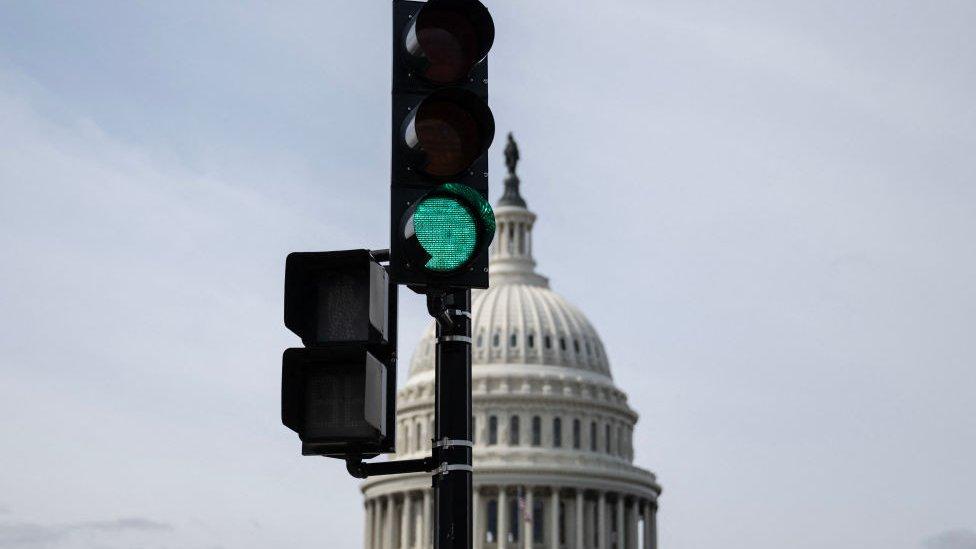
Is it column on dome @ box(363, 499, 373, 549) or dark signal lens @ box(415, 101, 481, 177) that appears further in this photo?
column on dome @ box(363, 499, 373, 549)

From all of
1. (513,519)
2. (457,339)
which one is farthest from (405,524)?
(457,339)

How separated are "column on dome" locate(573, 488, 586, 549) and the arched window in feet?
20.7

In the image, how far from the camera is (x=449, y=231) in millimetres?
8367

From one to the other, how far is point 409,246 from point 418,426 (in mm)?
123658

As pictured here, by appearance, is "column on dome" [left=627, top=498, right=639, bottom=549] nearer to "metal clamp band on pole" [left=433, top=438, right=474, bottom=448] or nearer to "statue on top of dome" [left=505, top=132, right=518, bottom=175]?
"statue on top of dome" [left=505, top=132, right=518, bottom=175]

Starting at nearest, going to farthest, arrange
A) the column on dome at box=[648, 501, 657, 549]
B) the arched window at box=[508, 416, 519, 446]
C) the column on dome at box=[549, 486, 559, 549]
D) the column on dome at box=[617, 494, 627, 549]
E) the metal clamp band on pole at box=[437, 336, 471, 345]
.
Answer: the metal clamp band on pole at box=[437, 336, 471, 345] < the column on dome at box=[549, 486, 559, 549] < the arched window at box=[508, 416, 519, 446] < the column on dome at box=[617, 494, 627, 549] < the column on dome at box=[648, 501, 657, 549]

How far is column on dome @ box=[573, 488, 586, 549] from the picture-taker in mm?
130500

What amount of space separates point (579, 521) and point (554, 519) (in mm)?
2396

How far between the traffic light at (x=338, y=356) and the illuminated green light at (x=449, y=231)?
0.58 m

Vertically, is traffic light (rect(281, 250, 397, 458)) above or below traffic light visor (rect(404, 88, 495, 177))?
below

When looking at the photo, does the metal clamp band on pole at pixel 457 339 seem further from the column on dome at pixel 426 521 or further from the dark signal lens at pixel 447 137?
the column on dome at pixel 426 521

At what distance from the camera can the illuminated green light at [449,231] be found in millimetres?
8352

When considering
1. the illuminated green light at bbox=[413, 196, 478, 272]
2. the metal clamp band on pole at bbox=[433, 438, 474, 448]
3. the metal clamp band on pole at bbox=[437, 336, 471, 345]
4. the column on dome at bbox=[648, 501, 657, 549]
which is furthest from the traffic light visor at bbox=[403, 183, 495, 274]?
the column on dome at bbox=[648, 501, 657, 549]

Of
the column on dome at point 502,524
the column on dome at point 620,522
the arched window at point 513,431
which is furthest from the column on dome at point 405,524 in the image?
the column on dome at point 620,522
